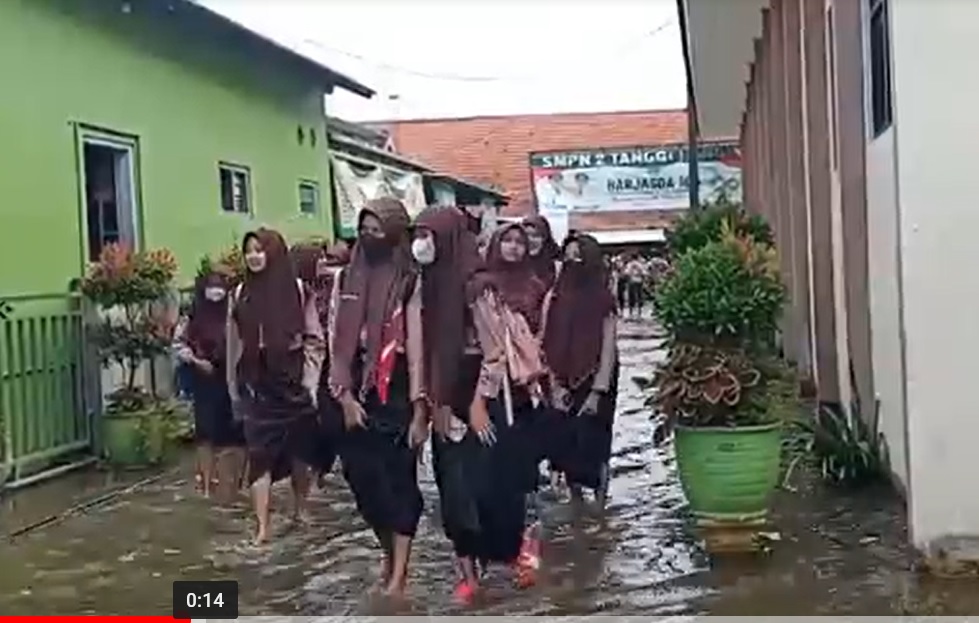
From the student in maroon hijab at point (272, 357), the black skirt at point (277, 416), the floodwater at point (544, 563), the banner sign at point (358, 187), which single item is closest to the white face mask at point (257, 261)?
the student in maroon hijab at point (272, 357)

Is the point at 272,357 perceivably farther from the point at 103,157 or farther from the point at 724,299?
the point at 103,157

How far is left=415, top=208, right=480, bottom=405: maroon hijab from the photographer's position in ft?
23.8

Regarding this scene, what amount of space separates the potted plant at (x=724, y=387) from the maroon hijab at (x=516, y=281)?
1.00 metres

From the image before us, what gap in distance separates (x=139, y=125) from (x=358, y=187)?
8.46 meters

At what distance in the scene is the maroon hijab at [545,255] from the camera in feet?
30.2

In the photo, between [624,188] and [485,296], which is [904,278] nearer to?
[485,296]

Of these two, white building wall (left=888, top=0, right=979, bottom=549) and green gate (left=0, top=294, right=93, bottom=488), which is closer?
white building wall (left=888, top=0, right=979, bottom=549)

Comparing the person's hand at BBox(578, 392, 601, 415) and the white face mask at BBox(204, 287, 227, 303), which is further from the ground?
the white face mask at BBox(204, 287, 227, 303)

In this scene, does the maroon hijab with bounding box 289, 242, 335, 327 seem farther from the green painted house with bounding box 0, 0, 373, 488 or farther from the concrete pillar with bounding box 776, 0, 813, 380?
the concrete pillar with bounding box 776, 0, 813, 380

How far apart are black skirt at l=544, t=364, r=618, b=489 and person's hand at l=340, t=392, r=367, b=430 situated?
7.42 ft

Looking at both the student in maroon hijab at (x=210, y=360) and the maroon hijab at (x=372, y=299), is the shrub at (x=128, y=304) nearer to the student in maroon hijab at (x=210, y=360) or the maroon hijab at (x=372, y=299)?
the student in maroon hijab at (x=210, y=360)

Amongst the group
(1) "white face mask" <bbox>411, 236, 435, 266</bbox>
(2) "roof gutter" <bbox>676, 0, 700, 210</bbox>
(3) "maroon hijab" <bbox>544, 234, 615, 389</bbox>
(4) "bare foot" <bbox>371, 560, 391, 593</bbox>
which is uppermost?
(2) "roof gutter" <bbox>676, 0, 700, 210</bbox>

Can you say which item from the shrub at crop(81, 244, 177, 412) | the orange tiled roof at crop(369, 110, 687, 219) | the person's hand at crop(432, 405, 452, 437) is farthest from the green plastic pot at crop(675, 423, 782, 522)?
the orange tiled roof at crop(369, 110, 687, 219)

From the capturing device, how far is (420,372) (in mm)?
7250
